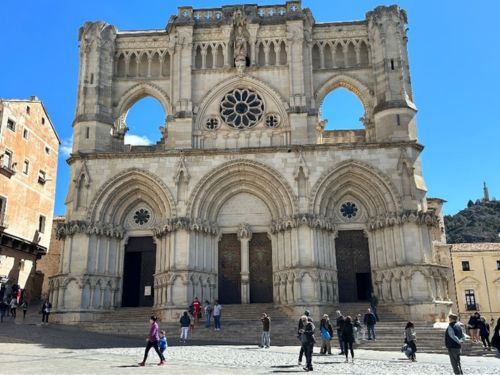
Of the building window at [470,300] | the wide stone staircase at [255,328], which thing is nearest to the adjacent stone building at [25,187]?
the wide stone staircase at [255,328]

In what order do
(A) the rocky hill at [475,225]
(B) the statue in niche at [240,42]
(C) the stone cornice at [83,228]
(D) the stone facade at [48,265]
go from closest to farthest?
1. (C) the stone cornice at [83,228]
2. (B) the statue in niche at [240,42]
3. (D) the stone facade at [48,265]
4. (A) the rocky hill at [475,225]

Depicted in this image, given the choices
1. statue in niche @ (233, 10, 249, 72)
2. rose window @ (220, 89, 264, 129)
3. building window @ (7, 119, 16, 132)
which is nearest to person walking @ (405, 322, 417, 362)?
rose window @ (220, 89, 264, 129)

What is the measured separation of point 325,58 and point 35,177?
21.0 m

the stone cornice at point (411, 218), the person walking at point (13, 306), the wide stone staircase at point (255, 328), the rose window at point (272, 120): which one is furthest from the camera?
the rose window at point (272, 120)

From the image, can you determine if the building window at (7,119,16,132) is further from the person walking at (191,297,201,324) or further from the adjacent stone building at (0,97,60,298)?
the person walking at (191,297,201,324)

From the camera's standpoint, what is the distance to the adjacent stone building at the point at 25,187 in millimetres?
29172

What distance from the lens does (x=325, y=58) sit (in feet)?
91.6

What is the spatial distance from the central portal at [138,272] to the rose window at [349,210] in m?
10.2

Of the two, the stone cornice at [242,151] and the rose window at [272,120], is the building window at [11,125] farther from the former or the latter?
the rose window at [272,120]

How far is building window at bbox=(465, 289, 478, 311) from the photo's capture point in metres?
44.9

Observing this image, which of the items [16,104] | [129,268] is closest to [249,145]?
[129,268]

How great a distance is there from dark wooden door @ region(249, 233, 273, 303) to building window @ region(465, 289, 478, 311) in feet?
93.7

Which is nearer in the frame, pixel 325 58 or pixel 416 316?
pixel 416 316

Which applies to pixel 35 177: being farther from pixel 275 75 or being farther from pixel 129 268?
pixel 275 75
